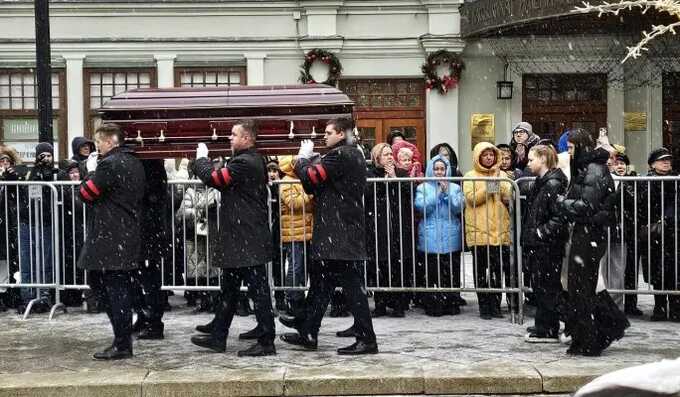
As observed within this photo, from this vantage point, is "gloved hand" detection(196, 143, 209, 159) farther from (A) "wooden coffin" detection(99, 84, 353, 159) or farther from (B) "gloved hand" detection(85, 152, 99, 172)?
(B) "gloved hand" detection(85, 152, 99, 172)

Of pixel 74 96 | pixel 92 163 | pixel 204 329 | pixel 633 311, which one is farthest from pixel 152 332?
pixel 74 96

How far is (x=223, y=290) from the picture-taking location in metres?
8.93

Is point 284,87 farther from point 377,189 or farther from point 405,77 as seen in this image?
point 405,77

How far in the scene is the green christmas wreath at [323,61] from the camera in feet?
65.2

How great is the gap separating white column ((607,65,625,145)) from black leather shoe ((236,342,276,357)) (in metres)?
12.7

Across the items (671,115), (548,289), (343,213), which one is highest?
(671,115)

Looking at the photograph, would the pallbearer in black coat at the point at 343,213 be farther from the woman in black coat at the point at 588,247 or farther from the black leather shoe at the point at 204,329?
the woman in black coat at the point at 588,247

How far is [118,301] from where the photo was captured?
28.5 feet

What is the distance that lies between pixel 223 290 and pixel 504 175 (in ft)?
12.3

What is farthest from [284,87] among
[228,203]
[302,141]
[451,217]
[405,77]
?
[405,77]

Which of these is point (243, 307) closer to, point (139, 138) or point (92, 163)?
point (92, 163)

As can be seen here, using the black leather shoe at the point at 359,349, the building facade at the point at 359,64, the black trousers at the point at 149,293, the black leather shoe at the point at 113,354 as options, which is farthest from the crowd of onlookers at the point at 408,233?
the building facade at the point at 359,64

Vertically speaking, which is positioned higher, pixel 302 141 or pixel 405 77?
pixel 405 77

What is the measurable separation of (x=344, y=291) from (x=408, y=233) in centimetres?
219
